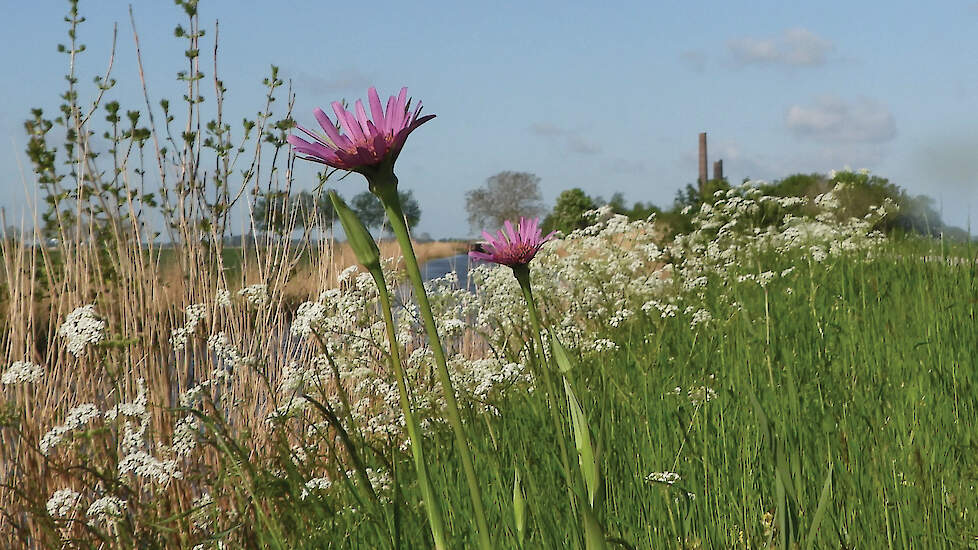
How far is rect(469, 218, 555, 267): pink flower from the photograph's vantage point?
58.2 inches

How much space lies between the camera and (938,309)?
396cm

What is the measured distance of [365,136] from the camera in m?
1.00

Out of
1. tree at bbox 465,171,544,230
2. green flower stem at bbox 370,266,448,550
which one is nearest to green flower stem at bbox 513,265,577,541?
green flower stem at bbox 370,266,448,550

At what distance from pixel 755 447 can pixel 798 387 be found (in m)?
0.53

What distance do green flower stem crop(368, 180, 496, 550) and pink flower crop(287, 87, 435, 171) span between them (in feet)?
0.11

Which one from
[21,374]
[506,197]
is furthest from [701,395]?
[506,197]

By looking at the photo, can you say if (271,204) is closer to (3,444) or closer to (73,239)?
(73,239)

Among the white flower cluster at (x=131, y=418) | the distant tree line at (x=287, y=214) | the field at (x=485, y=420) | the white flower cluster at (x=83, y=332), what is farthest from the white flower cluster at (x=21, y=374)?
the distant tree line at (x=287, y=214)

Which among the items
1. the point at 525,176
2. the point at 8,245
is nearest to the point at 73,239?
the point at 8,245

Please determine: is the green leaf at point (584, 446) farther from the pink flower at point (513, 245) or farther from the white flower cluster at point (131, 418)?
the white flower cluster at point (131, 418)

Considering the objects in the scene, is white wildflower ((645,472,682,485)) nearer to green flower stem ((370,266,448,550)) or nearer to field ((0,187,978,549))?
field ((0,187,978,549))

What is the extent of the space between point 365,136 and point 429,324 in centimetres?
28

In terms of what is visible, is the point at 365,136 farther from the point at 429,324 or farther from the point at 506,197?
the point at 506,197

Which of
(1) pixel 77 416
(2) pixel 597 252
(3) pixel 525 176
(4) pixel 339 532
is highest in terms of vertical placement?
(3) pixel 525 176
